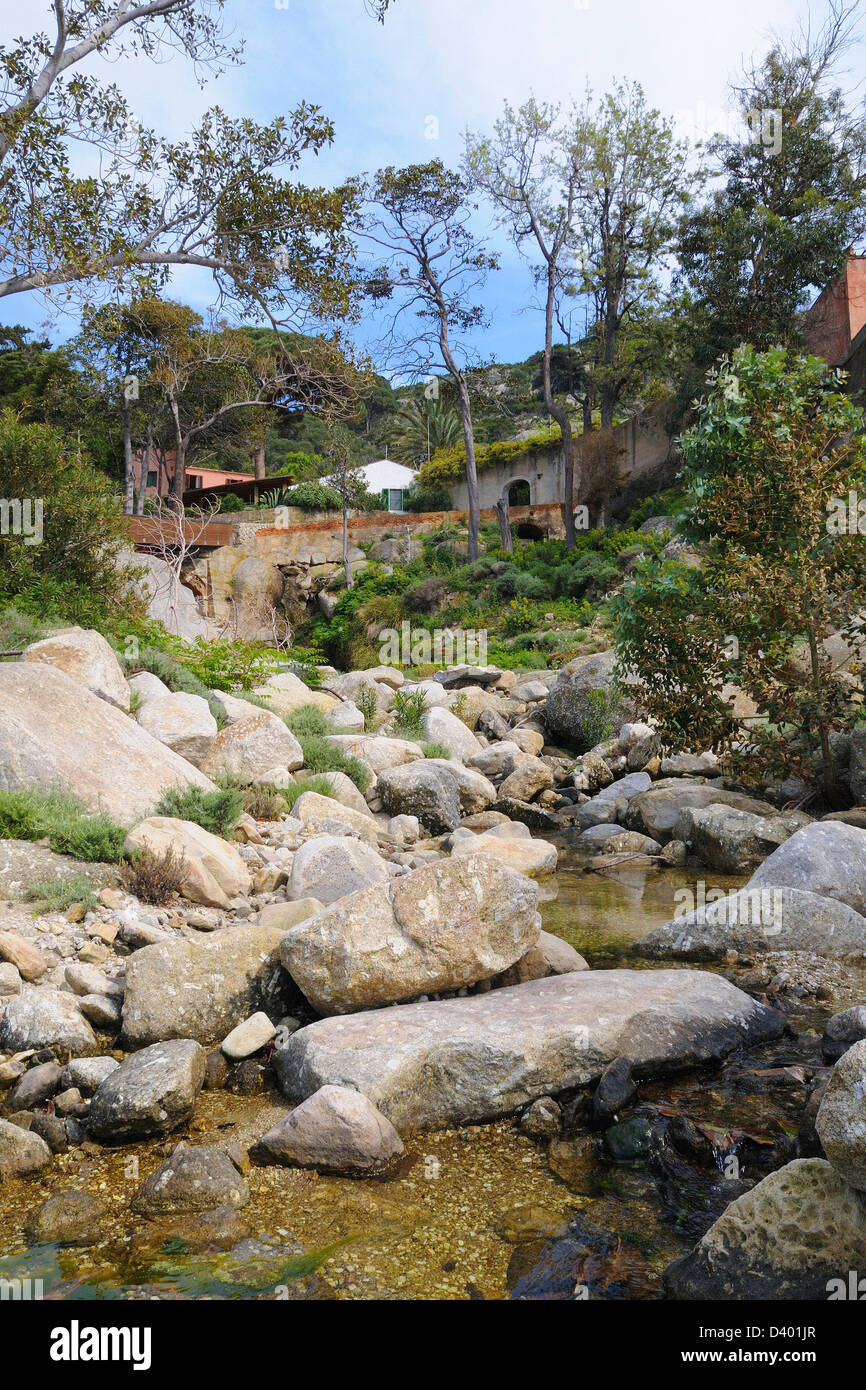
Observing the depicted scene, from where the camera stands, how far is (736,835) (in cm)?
943

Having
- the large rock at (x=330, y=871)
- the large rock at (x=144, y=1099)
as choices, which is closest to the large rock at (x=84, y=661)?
the large rock at (x=330, y=871)

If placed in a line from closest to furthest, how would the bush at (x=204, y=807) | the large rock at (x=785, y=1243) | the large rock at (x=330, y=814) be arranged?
the large rock at (x=785, y=1243) < the bush at (x=204, y=807) < the large rock at (x=330, y=814)

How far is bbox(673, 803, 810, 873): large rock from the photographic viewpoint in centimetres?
934

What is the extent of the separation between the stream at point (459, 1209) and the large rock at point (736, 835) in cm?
460

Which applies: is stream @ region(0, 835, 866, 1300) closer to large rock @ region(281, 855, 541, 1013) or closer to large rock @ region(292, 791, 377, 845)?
large rock @ region(281, 855, 541, 1013)

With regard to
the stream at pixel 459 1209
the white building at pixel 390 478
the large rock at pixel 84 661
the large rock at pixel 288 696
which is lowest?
the stream at pixel 459 1209

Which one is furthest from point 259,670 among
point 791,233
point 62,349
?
point 62,349

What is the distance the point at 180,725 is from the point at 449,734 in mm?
5931

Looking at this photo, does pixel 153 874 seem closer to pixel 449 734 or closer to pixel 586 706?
pixel 449 734

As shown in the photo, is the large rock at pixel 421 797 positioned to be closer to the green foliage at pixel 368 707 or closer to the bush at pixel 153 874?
the green foliage at pixel 368 707

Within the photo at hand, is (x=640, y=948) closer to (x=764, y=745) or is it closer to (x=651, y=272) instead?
(x=764, y=745)

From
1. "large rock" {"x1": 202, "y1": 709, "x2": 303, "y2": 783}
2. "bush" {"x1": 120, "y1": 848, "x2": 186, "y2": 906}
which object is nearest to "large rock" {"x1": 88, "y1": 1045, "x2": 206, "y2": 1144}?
"bush" {"x1": 120, "y1": 848, "x2": 186, "y2": 906}

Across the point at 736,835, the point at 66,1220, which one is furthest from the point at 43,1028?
the point at 736,835

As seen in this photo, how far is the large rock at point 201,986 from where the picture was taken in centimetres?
505
